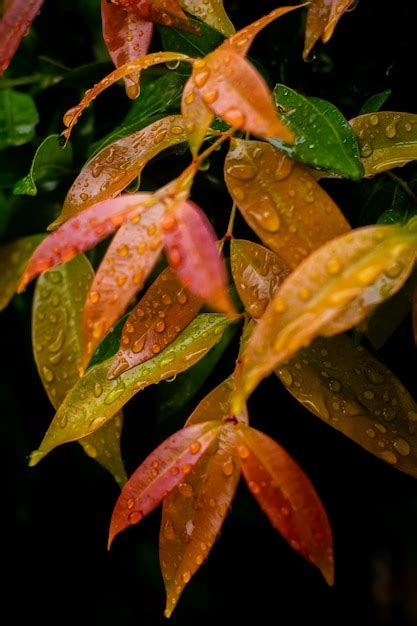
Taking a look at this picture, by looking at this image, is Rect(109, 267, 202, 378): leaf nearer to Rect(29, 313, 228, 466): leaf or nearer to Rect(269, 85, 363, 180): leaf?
Rect(29, 313, 228, 466): leaf

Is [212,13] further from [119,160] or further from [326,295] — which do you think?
[326,295]

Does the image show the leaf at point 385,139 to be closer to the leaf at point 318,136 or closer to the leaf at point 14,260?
the leaf at point 318,136

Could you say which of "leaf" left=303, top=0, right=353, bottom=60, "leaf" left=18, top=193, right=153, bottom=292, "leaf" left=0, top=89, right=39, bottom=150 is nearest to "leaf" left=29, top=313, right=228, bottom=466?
"leaf" left=18, top=193, right=153, bottom=292

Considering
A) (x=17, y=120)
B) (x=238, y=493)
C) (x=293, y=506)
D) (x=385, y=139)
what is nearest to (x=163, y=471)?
(x=293, y=506)

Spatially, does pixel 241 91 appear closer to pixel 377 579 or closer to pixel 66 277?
pixel 66 277

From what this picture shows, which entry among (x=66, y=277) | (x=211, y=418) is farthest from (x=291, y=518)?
(x=66, y=277)
